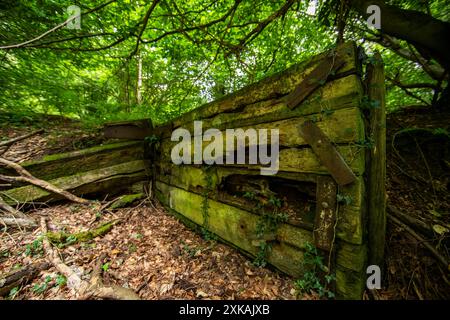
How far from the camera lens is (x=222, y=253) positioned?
9.34 ft

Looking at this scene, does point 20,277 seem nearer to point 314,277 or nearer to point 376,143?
point 314,277

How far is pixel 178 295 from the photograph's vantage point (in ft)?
7.23

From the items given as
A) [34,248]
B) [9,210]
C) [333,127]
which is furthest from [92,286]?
[333,127]

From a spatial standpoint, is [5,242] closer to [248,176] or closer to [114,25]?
[248,176]

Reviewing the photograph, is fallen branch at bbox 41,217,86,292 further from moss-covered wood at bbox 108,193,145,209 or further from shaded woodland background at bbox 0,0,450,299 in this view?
shaded woodland background at bbox 0,0,450,299

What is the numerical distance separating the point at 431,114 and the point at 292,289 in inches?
147

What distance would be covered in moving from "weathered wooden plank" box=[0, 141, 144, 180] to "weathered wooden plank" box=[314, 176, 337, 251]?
4.50 metres

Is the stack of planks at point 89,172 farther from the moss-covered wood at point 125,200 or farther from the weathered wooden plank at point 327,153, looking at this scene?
the weathered wooden plank at point 327,153

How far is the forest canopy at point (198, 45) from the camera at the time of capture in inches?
117

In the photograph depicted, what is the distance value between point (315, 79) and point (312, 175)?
971 mm

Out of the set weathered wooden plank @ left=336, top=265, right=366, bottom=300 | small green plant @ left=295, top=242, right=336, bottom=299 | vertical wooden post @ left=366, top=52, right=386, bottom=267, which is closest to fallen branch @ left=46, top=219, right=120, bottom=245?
small green plant @ left=295, top=242, right=336, bottom=299

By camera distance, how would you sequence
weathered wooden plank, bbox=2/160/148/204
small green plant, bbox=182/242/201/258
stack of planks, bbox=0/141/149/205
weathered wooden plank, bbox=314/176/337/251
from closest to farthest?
weathered wooden plank, bbox=314/176/337/251, small green plant, bbox=182/242/201/258, weathered wooden plank, bbox=2/160/148/204, stack of planks, bbox=0/141/149/205

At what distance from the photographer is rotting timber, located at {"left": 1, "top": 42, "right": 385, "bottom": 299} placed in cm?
168
